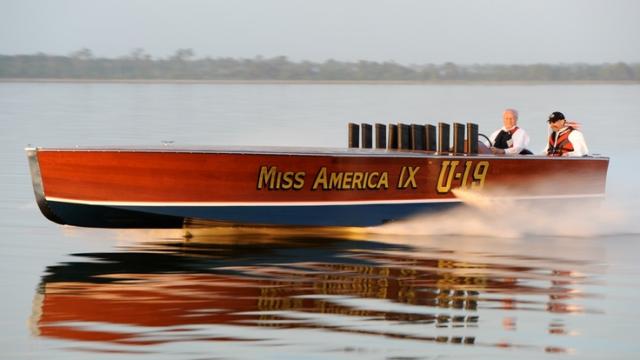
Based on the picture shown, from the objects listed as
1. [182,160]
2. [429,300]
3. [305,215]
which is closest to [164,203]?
[182,160]

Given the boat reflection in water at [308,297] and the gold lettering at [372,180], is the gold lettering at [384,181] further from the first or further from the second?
the boat reflection in water at [308,297]

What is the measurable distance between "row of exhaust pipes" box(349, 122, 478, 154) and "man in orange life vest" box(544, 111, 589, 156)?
1215 mm

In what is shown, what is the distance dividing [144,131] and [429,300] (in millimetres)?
32384

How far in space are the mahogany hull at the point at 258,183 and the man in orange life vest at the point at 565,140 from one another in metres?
0.72

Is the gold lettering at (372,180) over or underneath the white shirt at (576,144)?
underneath

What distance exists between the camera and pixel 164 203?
59.8ft

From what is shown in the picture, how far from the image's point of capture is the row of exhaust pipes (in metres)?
19.9

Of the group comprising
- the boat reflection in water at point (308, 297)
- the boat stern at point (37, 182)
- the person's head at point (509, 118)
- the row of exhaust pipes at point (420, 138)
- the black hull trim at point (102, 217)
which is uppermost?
the person's head at point (509, 118)

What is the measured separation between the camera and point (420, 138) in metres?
20.4

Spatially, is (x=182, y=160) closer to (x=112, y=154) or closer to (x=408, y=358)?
(x=112, y=154)

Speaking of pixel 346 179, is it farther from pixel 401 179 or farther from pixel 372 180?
pixel 401 179

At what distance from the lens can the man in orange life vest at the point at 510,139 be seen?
2041 cm

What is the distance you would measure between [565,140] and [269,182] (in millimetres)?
4365

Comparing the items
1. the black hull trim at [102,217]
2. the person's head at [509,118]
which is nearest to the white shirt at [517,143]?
the person's head at [509,118]
